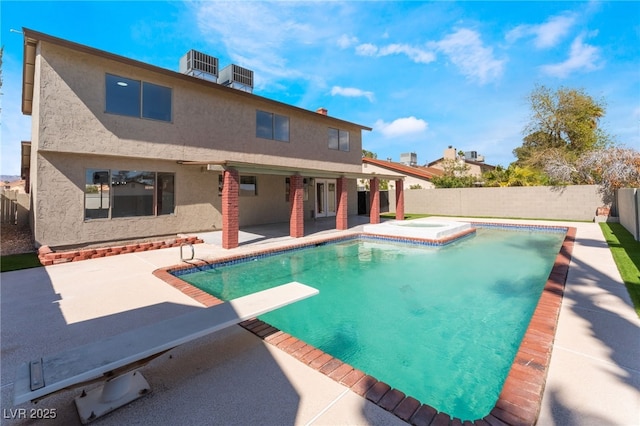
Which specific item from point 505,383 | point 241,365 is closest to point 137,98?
point 241,365

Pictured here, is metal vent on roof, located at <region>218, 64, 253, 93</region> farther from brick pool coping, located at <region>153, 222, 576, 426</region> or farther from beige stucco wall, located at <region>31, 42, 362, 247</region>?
brick pool coping, located at <region>153, 222, 576, 426</region>

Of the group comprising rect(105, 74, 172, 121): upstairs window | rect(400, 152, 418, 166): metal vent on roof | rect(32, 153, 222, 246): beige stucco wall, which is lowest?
rect(32, 153, 222, 246): beige stucco wall

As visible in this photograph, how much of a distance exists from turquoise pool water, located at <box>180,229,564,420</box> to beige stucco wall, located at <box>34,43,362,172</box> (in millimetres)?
6551

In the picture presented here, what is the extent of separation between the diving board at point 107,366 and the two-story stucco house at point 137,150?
25.8 feet

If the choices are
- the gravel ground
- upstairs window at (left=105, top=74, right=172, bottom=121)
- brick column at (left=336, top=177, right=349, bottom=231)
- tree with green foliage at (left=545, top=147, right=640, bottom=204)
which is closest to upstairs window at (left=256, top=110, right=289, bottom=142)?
brick column at (left=336, top=177, right=349, bottom=231)

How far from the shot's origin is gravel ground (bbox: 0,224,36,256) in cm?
1077

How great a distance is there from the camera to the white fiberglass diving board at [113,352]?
2.55 meters

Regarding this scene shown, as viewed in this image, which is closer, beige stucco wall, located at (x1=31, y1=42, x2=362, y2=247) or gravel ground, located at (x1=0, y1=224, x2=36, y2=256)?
beige stucco wall, located at (x1=31, y1=42, x2=362, y2=247)

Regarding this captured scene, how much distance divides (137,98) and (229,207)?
5.96 meters

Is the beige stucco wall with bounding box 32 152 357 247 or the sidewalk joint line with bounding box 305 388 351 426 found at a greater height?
the beige stucco wall with bounding box 32 152 357 247

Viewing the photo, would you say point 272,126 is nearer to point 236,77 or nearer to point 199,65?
point 236,77

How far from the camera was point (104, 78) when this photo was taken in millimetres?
11000

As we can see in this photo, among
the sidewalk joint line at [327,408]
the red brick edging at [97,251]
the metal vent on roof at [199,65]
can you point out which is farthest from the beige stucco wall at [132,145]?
the sidewalk joint line at [327,408]

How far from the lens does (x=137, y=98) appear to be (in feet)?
39.1
